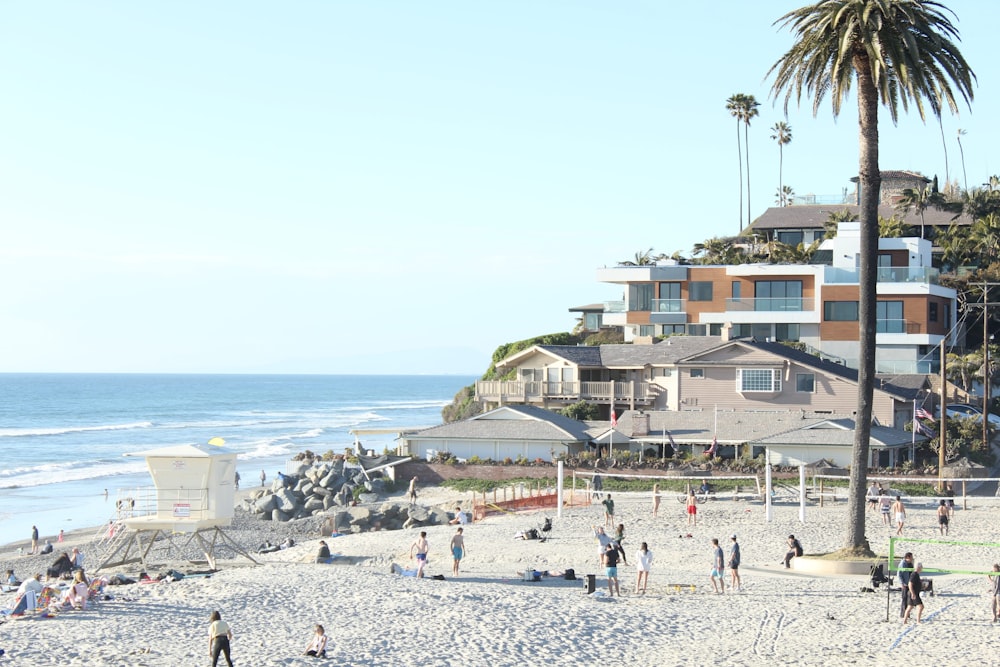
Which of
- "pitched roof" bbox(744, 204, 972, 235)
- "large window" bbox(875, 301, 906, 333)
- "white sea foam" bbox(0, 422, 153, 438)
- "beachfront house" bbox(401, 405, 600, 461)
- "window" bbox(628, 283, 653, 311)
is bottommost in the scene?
"white sea foam" bbox(0, 422, 153, 438)

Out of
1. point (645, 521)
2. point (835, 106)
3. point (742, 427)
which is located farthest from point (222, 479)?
point (742, 427)

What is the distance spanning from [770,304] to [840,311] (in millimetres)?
4004

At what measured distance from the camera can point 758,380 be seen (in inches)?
2298

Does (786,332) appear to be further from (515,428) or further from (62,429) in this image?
(62,429)

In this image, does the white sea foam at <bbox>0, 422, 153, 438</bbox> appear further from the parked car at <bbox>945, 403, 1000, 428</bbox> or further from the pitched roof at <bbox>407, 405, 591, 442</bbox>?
the parked car at <bbox>945, 403, 1000, 428</bbox>

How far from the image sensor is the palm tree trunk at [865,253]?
2969 centimetres

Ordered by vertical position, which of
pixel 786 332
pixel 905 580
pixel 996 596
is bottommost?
pixel 996 596

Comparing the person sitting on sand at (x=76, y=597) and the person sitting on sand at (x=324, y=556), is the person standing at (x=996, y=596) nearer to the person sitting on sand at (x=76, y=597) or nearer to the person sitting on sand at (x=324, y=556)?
the person sitting on sand at (x=324, y=556)

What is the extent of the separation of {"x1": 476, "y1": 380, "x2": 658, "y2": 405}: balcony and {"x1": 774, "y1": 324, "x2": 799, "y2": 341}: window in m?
11.3

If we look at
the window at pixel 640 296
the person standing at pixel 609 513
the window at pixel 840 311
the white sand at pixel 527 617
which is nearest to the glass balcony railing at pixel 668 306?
the window at pixel 640 296

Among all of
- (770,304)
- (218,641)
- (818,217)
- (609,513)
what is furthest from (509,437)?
(818,217)

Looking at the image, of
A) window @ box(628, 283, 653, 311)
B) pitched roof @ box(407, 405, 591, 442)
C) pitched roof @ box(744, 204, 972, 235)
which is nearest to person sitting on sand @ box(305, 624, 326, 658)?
pitched roof @ box(407, 405, 591, 442)

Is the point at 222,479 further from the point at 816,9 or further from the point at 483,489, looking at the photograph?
the point at 816,9

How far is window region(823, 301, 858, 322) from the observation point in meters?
67.6
